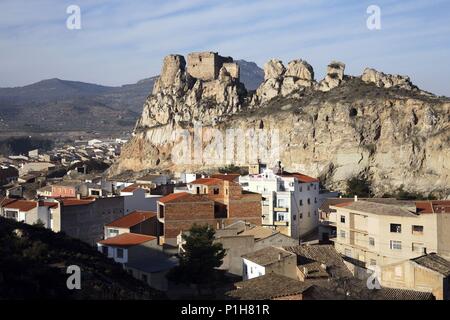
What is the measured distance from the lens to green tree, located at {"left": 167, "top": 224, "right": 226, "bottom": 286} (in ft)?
94.6

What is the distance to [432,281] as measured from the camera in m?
27.0

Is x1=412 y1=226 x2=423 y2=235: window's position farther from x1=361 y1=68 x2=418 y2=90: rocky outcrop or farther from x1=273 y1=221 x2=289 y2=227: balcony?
x1=361 y1=68 x2=418 y2=90: rocky outcrop

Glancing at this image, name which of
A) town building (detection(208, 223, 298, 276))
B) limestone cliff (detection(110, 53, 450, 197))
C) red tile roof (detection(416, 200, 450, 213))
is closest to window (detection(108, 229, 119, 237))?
town building (detection(208, 223, 298, 276))

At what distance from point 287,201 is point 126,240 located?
45.1 ft

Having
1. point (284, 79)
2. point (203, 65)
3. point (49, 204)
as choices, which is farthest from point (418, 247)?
point (203, 65)

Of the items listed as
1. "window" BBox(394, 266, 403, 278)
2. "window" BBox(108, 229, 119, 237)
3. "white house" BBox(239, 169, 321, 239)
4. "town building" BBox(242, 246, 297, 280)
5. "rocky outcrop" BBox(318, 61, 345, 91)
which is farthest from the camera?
"rocky outcrop" BBox(318, 61, 345, 91)

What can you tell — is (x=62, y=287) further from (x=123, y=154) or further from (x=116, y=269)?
(x=123, y=154)

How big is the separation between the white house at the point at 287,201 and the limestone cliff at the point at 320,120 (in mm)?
19735

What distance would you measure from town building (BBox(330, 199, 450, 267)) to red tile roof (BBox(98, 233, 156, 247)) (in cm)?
1081

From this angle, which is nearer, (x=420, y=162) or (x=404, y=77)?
(x=420, y=162)

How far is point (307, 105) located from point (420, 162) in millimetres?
16317

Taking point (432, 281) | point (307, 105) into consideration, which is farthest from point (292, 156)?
point (432, 281)

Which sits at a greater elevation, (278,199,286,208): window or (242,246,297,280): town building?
(278,199,286,208): window
